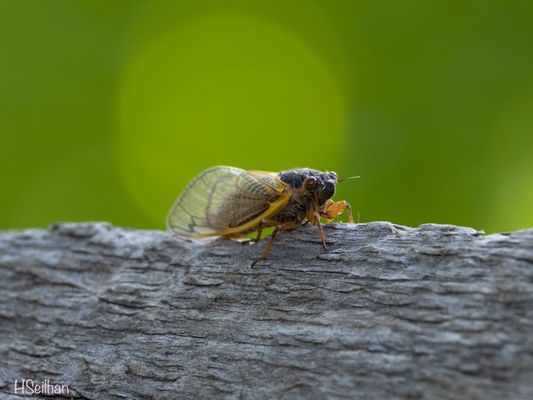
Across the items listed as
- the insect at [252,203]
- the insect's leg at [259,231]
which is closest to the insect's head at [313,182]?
the insect at [252,203]

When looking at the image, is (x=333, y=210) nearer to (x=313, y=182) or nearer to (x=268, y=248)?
(x=313, y=182)

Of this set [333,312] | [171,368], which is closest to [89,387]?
[171,368]

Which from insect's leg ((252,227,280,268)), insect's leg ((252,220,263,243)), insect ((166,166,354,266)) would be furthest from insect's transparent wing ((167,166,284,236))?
insect's leg ((252,227,280,268))

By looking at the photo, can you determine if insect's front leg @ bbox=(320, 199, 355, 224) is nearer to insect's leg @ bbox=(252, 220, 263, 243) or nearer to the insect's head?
the insect's head

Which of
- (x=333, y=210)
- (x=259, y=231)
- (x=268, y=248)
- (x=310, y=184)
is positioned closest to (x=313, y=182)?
(x=310, y=184)

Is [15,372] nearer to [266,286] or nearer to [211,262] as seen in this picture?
[211,262]

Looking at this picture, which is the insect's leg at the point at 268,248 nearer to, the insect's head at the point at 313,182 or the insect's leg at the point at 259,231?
the insect's leg at the point at 259,231
